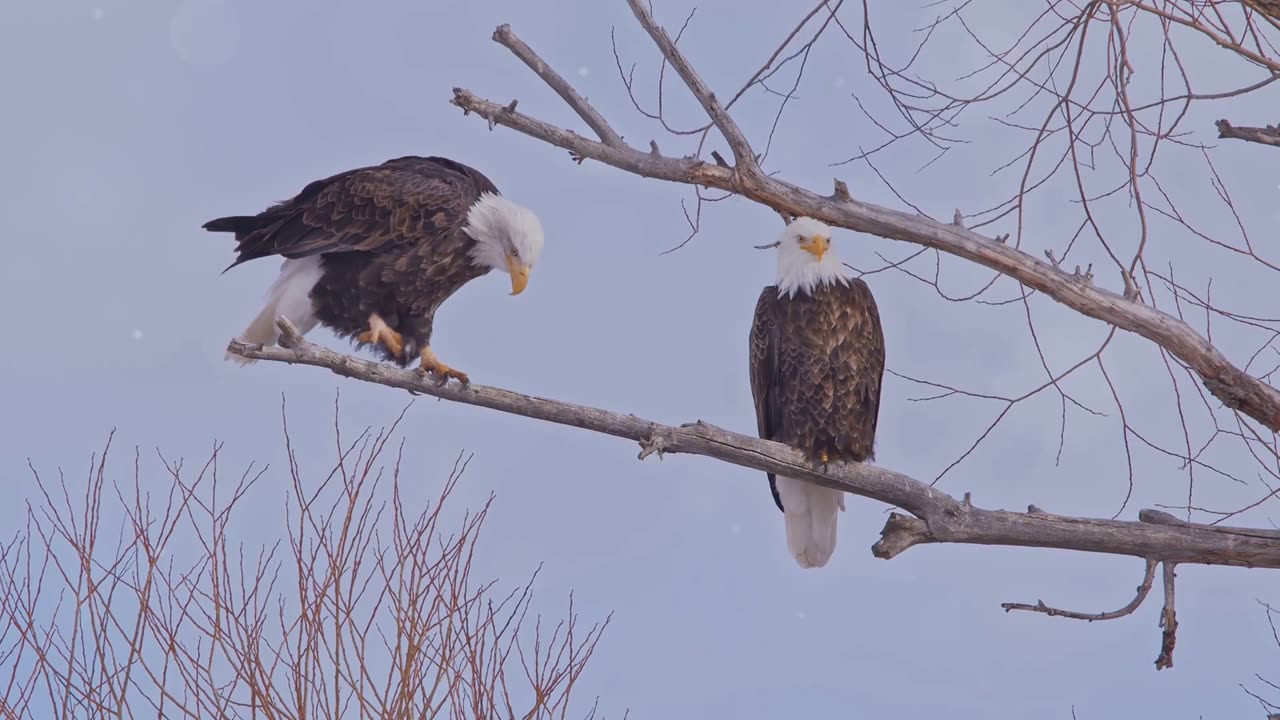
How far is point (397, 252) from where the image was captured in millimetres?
4965

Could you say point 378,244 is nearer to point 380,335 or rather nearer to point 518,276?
point 380,335

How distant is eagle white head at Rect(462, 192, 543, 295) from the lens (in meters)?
4.95

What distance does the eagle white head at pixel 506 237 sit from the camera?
16.2 feet

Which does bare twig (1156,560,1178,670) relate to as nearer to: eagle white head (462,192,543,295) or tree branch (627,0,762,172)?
tree branch (627,0,762,172)

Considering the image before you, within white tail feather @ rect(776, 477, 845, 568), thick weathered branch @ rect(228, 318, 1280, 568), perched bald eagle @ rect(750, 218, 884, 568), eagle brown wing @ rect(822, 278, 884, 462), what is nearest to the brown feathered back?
thick weathered branch @ rect(228, 318, 1280, 568)

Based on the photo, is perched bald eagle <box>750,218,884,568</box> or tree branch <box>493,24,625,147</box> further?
tree branch <box>493,24,625,147</box>

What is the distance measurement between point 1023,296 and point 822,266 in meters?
0.80

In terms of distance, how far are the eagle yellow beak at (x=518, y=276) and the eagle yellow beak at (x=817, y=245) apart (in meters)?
1.10

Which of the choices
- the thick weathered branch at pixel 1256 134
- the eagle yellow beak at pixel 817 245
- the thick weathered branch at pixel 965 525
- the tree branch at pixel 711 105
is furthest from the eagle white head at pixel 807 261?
the thick weathered branch at pixel 1256 134

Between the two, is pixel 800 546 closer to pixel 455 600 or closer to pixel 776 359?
pixel 776 359

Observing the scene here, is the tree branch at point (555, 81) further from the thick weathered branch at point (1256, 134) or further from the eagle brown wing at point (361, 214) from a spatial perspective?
the thick weathered branch at point (1256, 134)

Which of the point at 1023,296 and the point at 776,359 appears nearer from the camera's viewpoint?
the point at 1023,296

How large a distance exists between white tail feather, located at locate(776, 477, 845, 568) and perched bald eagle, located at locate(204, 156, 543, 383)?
58.8 inches

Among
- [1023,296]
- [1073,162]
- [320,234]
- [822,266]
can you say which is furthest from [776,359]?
[320,234]
